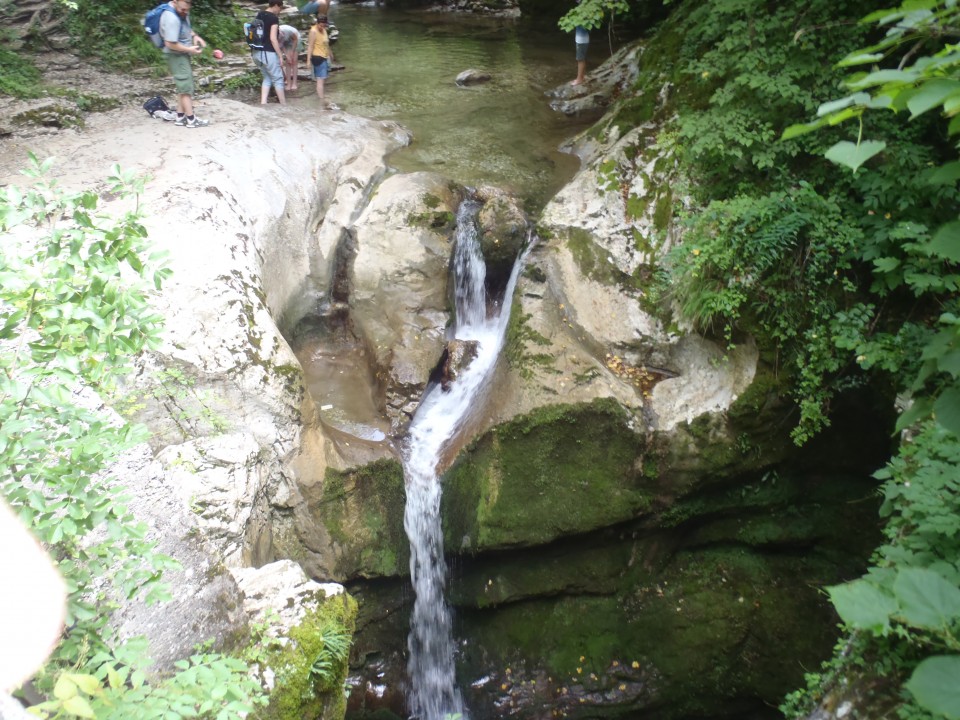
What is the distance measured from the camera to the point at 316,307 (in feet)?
23.1

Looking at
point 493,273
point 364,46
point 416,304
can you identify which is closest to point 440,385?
point 416,304

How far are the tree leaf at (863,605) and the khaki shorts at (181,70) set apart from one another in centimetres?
827

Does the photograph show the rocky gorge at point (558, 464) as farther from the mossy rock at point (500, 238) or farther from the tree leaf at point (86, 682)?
the tree leaf at point (86, 682)

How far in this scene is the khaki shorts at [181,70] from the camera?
24.6ft

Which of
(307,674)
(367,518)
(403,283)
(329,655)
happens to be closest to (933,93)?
(307,674)

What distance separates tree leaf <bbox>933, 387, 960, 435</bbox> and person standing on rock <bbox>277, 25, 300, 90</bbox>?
10.7 m

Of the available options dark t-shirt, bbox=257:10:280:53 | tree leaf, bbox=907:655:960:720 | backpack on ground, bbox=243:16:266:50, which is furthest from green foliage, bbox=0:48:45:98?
tree leaf, bbox=907:655:960:720

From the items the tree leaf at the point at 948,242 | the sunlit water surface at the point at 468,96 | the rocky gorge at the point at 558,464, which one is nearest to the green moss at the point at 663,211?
the rocky gorge at the point at 558,464

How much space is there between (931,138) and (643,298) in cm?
256

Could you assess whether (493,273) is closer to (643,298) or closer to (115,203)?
(643,298)

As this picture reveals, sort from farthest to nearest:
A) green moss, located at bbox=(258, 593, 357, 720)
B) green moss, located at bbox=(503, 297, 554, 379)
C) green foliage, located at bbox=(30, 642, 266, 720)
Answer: green moss, located at bbox=(503, 297, 554, 379) < green moss, located at bbox=(258, 593, 357, 720) < green foliage, located at bbox=(30, 642, 266, 720)

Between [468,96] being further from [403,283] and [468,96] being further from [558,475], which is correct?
[558,475]

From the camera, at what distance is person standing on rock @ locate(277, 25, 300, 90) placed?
10.3 m

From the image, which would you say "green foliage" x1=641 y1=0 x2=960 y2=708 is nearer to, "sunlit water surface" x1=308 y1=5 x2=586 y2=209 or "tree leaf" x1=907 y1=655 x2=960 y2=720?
"tree leaf" x1=907 y1=655 x2=960 y2=720
